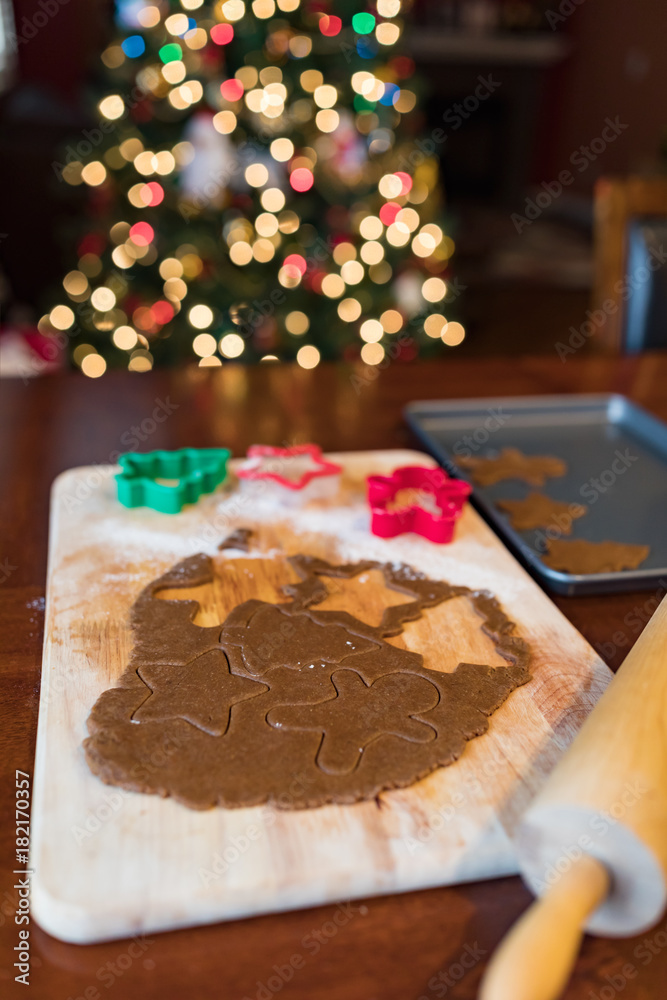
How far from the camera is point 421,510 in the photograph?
923 mm

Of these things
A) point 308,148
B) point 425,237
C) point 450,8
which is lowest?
point 425,237

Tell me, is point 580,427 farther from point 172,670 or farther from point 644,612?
point 172,670

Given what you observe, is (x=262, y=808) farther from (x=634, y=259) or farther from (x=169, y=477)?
(x=634, y=259)

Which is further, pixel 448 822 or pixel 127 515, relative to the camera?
pixel 127 515

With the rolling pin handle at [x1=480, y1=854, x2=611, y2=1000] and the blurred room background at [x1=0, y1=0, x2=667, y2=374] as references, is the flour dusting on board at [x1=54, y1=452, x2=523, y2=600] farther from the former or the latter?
the blurred room background at [x1=0, y1=0, x2=667, y2=374]

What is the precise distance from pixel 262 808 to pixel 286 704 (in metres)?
0.11

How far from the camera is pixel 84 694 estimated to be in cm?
65

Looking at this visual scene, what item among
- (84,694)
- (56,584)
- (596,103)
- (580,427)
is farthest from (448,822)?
(596,103)

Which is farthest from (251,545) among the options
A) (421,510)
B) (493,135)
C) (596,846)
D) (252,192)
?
(493,135)

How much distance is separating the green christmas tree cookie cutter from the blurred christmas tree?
70.1 inches

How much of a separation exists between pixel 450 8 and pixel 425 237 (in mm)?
4856

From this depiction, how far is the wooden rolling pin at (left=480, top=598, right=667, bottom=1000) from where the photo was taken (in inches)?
15.6

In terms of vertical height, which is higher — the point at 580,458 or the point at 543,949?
the point at 543,949

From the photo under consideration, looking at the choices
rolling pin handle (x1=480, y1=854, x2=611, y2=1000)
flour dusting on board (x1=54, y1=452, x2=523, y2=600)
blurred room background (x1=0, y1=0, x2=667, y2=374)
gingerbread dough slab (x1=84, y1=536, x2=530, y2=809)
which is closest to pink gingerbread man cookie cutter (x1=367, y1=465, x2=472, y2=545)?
flour dusting on board (x1=54, y1=452, x2=523, y2=600)
